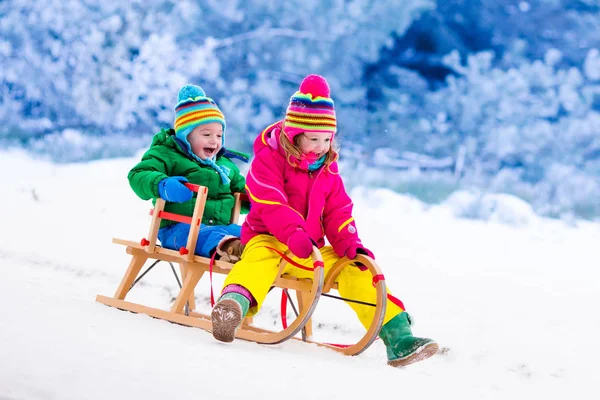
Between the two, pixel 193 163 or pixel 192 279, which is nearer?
pixel 192 279

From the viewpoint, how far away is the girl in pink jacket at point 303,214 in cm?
188

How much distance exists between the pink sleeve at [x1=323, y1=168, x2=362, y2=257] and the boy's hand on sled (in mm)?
406

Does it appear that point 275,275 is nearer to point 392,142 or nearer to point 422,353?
point 422,353

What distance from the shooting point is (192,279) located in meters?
2.20

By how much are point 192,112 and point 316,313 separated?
3.47ft

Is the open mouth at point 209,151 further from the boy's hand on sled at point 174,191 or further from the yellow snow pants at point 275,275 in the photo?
the yellow snow pants at point 275,275

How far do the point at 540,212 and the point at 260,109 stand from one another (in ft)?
5.73

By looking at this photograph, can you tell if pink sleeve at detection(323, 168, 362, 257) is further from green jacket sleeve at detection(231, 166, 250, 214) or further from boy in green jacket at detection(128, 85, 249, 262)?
green jacket sleeve at detection(231, 166, 250, 214)

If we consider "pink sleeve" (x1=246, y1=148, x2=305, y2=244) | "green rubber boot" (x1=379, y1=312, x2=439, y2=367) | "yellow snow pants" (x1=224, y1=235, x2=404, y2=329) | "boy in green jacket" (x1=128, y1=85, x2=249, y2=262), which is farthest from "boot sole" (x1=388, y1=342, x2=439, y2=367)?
"boy in green jacket" (x1=128, y1=85, x2=249, y2=262)

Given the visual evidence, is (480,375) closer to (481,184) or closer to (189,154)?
(189,154)

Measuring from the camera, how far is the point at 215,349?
68.0 inches

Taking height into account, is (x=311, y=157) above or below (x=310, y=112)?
below

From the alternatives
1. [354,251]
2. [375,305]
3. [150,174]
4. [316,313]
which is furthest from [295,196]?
[316,313]

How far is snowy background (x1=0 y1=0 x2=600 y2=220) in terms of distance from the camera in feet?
13.7
